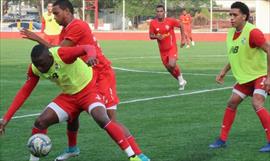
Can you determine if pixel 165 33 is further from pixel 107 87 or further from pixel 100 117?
pixel 100 117

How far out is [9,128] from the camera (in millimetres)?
11227

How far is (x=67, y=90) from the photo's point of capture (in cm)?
788

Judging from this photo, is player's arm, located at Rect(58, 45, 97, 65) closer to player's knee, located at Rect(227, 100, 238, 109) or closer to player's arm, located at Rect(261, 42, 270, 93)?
player's arm, located at Rect(261, 42, 270, 93)

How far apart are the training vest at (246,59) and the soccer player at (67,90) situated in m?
2.06

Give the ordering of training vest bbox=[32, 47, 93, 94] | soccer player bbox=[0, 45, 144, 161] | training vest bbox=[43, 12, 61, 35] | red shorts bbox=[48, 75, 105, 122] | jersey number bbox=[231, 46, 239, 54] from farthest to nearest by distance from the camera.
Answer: training vest bbox=[43, 12, 61, 35] < jersey number bbox=[231, 46, 239, 54] < red shorts bbox=[48, 75, 105, 122] < training vest bbox=[32, 47, 93, 94] < soccer player bbox=[0, 45, 144, 161]

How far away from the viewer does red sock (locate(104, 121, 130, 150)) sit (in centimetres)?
760

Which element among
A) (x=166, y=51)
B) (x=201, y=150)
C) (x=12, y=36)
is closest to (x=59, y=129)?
(x=201, y=150)

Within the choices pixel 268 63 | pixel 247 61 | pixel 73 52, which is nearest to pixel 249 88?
pixel 247 61

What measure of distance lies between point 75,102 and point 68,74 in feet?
1.14

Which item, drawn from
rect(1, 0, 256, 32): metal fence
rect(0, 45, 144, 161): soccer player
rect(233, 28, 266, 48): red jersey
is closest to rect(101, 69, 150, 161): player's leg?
rect(0, 45, 144, 161): soccer player

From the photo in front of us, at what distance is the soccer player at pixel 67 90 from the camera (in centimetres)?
747

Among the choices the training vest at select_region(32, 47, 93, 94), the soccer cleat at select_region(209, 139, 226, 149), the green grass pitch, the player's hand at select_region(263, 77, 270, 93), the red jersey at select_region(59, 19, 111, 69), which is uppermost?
the red jersey at select_region(59, 19, 111, 69)

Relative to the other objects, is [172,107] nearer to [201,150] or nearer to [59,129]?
[59,129]

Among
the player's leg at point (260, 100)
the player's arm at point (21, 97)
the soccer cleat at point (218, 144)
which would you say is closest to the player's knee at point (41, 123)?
the player's arm at point (21, 97)
